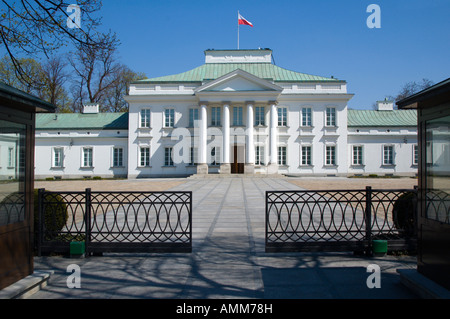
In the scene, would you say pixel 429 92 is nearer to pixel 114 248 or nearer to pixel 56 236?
pixel 114 248

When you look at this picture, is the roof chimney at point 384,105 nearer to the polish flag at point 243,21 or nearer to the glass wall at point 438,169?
the polish flag at point 243,21

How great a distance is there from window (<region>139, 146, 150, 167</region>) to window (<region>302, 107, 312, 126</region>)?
16132mm

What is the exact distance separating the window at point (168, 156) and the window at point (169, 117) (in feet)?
8.07

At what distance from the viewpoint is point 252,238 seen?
788cm

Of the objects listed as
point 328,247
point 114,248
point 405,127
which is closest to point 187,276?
point 114,248

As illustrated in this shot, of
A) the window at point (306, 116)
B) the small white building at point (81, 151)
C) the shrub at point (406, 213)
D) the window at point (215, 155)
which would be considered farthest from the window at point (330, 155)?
the shrub at point (406, 213)

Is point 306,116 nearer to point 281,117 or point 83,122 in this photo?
point 281,117

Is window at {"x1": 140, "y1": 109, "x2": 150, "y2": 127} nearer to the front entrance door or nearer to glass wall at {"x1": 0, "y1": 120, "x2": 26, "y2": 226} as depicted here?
the front entrance door

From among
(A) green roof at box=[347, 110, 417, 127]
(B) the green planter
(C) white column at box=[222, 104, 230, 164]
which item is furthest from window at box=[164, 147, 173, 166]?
(B) the green planter

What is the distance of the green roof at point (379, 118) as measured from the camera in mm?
37312

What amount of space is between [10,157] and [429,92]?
17.9 ft

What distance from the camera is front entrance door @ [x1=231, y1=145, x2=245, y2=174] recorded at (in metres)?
35.7

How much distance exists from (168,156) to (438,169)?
108ft
